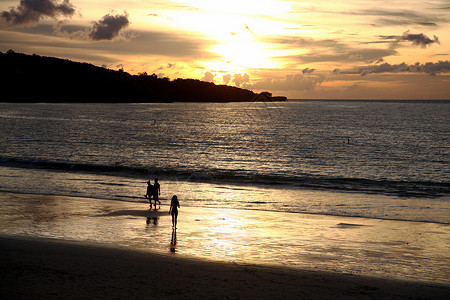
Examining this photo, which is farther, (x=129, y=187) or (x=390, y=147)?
(x=390, y=147)

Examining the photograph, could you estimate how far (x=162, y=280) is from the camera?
1453 cm

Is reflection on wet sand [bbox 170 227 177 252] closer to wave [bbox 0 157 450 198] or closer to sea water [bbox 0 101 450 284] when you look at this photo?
sea water [bbox 0 101 450 284]

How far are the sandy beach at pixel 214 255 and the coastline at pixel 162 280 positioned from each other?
38 mm

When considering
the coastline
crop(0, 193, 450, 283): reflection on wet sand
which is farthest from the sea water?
the coastline

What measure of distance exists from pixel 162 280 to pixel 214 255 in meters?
4.05

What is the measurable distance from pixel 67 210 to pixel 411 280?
20946mm

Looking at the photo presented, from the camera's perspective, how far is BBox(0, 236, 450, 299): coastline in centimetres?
1323

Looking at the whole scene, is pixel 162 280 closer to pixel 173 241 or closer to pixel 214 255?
pixel 214 255

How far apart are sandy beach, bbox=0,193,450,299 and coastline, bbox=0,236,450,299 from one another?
38 millimetres

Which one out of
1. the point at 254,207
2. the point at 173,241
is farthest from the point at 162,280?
the point at 254,207

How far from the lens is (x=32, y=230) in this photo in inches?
854

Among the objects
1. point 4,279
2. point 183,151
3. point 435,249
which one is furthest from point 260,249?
point 183,151

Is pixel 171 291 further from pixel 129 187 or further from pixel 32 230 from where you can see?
pixel 129 187

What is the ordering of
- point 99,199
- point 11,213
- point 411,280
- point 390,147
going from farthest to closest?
point 390,147 < point 99,199 < point 11,213 < point 411,280
